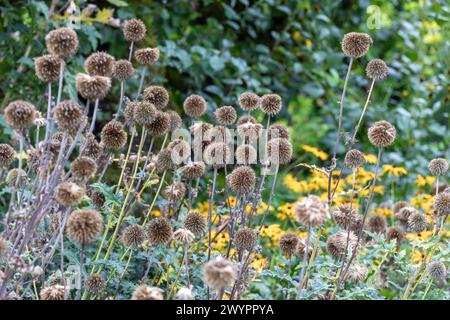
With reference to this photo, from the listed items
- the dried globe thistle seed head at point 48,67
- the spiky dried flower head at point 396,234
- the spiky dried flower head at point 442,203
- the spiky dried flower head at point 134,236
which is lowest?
the spiky dried flower head at point 396,234

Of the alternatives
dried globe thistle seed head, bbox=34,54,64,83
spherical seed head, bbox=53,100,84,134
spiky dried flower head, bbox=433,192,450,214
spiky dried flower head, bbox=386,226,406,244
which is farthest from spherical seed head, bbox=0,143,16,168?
spiky dried flower head, bbox=386,226,406,244

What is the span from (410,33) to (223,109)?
3.20 m

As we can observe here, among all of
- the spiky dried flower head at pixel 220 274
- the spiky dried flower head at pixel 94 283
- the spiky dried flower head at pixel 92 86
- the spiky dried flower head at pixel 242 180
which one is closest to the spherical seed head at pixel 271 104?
the spiky dried flower head at pixel 242 180

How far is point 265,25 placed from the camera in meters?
4.78

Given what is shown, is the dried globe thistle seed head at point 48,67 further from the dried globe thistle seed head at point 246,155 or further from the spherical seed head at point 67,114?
the dried globe thistle seed head at point 246,155

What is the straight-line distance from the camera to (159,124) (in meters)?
2.21

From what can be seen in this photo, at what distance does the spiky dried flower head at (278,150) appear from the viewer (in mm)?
2158

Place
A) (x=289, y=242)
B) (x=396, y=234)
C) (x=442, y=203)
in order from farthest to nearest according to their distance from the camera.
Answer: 1. (x=396, y=234)
2. (x=289, y=242)
3. (x=442, y=203)

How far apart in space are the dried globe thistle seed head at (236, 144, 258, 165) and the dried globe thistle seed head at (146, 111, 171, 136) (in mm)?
248

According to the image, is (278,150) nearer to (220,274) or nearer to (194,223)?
(194,223)

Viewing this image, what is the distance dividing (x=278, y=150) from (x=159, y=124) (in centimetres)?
38

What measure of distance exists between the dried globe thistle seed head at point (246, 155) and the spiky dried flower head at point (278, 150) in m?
0.06

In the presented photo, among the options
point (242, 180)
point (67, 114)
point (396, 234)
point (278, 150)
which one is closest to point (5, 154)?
point (67, 114)
